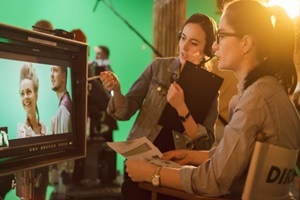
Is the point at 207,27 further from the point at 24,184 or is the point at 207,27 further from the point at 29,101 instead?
the point at 24,184

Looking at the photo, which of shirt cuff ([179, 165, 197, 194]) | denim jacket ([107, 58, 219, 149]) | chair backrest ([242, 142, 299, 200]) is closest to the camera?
chair backrest ([242, 142, 299, 200])

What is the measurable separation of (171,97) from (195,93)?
12 cm

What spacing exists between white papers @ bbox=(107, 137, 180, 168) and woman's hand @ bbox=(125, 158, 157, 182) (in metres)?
0.05

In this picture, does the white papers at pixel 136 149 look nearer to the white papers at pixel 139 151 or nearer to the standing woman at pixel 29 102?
the white papers at pixel 139 151

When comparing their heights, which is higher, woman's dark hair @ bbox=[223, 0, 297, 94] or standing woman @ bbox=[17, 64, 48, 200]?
woman's dark hair @ bbox=[223, 0, 297, 94]

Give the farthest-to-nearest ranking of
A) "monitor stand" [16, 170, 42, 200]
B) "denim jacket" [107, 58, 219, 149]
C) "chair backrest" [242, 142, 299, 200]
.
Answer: "denim jacket" [107, 58, 219, 149], "monitor stand" [16, 170, 42, 200], "chair backrest" [242, 142, 299, 200]

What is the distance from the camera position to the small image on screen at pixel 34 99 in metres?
1.28

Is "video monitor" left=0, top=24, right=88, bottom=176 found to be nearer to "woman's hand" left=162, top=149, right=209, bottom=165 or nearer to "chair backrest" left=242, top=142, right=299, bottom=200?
"woman's hand" left=162, top=149, right=209, bottom=165

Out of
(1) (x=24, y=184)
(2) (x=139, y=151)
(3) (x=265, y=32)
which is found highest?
(3) (x=265, y=32)

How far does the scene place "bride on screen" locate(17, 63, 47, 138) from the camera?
1.34 metres

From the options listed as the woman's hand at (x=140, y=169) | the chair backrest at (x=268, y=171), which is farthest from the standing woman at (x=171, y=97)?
the chair backrest at (x=268, y=171)

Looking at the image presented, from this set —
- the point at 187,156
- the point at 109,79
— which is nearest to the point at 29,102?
the point at 109,79

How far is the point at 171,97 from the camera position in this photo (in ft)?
5.43

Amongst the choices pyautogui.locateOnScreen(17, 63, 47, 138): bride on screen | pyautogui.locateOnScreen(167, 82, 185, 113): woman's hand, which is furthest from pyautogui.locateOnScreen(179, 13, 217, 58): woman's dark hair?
pyautogui.locateOnScreen(17, 63, 47, 138): bride on screen
